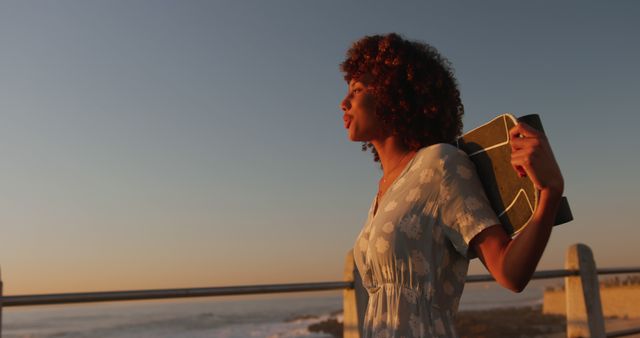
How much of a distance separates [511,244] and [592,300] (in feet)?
11.5

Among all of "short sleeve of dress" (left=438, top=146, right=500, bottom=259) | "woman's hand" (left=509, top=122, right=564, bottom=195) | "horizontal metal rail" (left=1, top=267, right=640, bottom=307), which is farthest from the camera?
"horizontal metal rail" (left=1, top=267, right=640, bottom=307)

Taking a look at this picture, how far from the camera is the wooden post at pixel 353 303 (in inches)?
120

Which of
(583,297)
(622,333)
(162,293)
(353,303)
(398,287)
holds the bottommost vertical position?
(622,333)

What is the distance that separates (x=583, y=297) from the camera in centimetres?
419

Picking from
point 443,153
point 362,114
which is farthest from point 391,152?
point 443,153

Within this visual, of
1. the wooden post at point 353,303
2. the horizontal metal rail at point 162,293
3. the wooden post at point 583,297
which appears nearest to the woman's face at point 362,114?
the horizontal metal rail at point 162,293

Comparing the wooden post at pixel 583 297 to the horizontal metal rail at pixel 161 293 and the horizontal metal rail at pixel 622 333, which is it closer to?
the horizontal metal rail at pixel 622 333

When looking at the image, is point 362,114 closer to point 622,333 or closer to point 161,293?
point 161,293

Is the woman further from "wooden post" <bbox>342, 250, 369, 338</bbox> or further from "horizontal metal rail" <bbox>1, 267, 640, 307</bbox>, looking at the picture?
"wooden post" <bbox>342, 250, 369, 338</bbox>

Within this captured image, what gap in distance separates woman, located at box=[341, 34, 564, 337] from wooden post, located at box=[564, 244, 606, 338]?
10.2 ft

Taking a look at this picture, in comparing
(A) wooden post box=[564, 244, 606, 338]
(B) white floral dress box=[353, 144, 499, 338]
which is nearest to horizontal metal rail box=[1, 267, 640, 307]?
(B) white floral dress box=[353, 144, 499, 338]

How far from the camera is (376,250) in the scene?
145cm

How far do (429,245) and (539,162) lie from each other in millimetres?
352

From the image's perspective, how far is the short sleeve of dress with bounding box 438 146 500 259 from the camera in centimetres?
132
